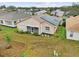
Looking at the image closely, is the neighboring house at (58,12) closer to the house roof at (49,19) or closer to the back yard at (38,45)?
the house roof at (49,19)

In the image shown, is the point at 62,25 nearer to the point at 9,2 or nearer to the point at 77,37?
the point at 77,37

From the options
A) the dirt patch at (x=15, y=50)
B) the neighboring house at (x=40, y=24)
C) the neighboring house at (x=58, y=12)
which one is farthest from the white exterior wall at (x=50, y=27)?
the dirt patch at (x=15, y=50)

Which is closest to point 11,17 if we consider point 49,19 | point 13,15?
point 13,15

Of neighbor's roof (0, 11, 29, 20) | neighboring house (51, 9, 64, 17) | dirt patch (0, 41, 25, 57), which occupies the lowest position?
dirt patch (0, 41, 25, 57)

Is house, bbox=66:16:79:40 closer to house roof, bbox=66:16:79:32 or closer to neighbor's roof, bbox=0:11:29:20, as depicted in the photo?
house roof, bbox=66:16:79:32

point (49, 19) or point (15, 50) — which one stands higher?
point (49, 19)

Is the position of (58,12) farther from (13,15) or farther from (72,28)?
(13,15)

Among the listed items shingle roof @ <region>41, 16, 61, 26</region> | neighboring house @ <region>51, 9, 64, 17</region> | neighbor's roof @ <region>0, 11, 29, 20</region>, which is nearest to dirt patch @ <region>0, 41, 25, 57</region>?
neighbor's roof @ <region>0, 11, 29, 20</region>
